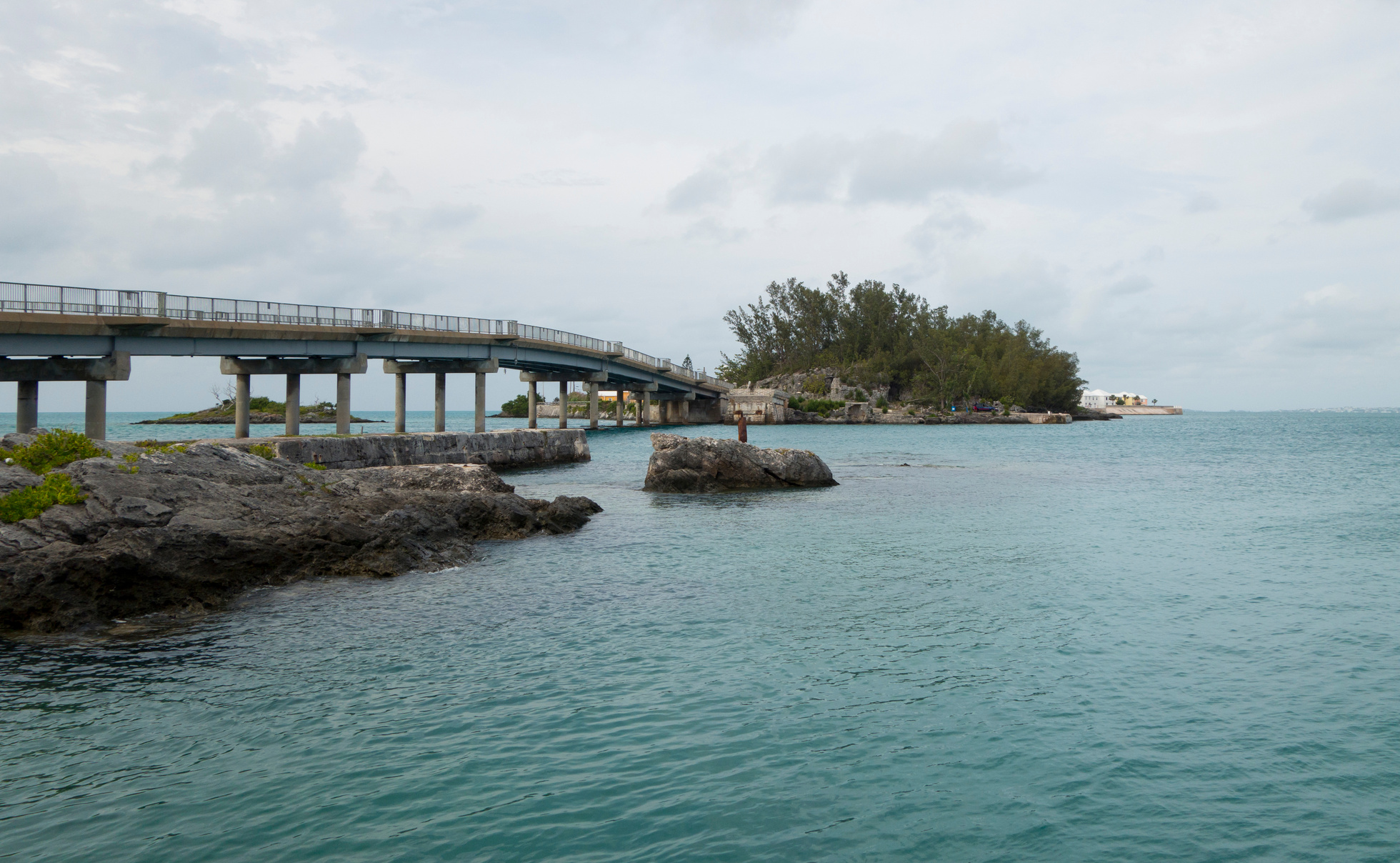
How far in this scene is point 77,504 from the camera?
45.4 feet

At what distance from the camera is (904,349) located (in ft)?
452

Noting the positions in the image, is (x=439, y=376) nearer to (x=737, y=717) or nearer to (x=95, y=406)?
(x=95, y=406)

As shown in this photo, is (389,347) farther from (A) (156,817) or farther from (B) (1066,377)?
(B) (1066,377)

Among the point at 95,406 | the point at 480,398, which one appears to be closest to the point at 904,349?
the point at 480,398

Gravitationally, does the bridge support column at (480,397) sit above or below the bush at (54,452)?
above

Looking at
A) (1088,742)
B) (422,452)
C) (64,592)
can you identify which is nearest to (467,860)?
(1088,742)

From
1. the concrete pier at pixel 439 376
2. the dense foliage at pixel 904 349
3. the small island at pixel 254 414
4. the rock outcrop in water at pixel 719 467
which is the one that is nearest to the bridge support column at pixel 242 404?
the concrete pier at pixel 439 376

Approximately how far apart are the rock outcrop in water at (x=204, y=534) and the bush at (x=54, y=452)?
68cm

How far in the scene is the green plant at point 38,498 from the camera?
43.7 feet

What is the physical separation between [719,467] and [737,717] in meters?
23.3

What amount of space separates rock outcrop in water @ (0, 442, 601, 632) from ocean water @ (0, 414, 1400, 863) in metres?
0.81

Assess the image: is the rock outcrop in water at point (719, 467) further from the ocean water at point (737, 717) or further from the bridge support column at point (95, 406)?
the bridge support column at point (95, 406)

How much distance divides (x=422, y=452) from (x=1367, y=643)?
36024 millimetres

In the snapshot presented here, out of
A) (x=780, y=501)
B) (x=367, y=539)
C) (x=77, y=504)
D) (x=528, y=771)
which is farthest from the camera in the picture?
(x=780, y=501)
